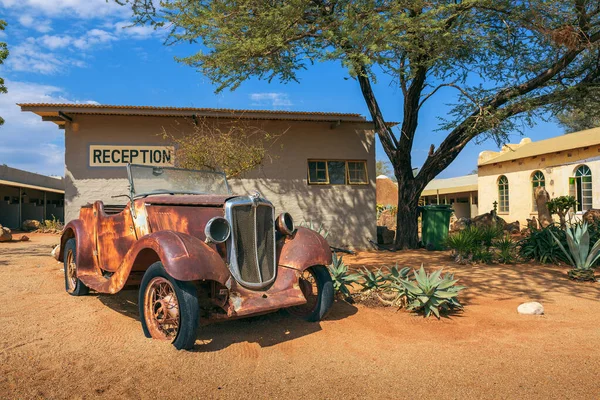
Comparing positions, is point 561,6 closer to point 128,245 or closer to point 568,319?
point 568,319

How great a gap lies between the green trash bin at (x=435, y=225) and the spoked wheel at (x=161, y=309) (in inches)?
351

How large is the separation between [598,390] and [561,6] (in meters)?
8.40

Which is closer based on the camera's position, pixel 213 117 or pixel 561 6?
pixel 561 6

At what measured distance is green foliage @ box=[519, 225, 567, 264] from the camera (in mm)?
8812

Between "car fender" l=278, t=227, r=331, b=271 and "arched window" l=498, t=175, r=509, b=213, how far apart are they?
20.0 meters

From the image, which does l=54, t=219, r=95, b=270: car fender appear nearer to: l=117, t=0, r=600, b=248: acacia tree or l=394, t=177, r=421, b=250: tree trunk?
l=117, t=0, r=600, b=248: acacia tree

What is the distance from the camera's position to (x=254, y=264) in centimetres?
414

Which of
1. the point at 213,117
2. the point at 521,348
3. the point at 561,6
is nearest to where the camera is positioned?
the point at 521,348

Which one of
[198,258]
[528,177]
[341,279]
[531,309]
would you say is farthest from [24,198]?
[528,177]

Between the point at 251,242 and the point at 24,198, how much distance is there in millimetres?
23883

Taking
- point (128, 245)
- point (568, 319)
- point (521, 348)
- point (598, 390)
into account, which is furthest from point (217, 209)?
point (568, 319)

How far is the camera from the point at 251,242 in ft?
13.7

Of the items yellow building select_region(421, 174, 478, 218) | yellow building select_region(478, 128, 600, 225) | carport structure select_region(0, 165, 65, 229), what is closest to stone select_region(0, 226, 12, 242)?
carport structure select_region(0, 165, 65, 229)

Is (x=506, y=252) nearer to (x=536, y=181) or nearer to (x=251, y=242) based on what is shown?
(x=251, y=242)
